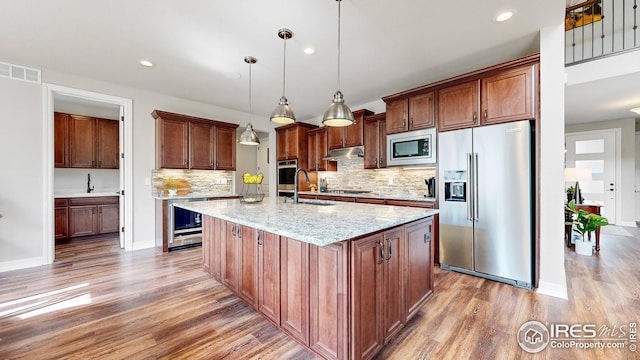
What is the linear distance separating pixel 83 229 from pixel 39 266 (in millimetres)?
1643

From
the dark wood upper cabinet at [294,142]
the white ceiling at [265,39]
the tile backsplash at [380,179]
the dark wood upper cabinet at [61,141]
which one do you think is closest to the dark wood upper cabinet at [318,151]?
the dark wood upper cabinet at [294,142]

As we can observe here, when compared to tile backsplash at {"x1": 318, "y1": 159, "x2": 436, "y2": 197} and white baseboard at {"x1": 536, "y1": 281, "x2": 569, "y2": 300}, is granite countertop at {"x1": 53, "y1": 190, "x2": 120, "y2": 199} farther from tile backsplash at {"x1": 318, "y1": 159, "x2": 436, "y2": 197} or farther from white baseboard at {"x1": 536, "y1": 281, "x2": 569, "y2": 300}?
white baseboard at {"x1": 536, "y1": 281, "x2": 569, "y2": 300}

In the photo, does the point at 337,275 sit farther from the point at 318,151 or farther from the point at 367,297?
the point at 318,151

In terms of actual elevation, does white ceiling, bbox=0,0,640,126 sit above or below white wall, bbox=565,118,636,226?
above

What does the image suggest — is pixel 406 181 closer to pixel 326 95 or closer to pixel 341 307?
pixel 326 95

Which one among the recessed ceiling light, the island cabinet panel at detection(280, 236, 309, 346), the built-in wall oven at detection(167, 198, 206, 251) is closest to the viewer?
the island cabinet panel at detection(280, 236, 309, 346)

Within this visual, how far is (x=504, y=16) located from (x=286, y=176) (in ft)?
14.9

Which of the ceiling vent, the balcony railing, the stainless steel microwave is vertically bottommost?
the stainless steel microwave

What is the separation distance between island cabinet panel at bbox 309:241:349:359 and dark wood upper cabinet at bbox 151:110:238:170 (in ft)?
12.4

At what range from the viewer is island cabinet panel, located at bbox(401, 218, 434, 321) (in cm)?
192

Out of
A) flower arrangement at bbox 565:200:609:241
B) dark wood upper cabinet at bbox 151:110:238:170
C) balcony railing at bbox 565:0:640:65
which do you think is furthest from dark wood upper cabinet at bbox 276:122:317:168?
flower arrangement at bbox 565:200:609:241

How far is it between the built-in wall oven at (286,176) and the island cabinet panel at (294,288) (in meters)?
3.81

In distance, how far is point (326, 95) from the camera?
174 inches

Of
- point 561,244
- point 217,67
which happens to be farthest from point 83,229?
point 561,244
